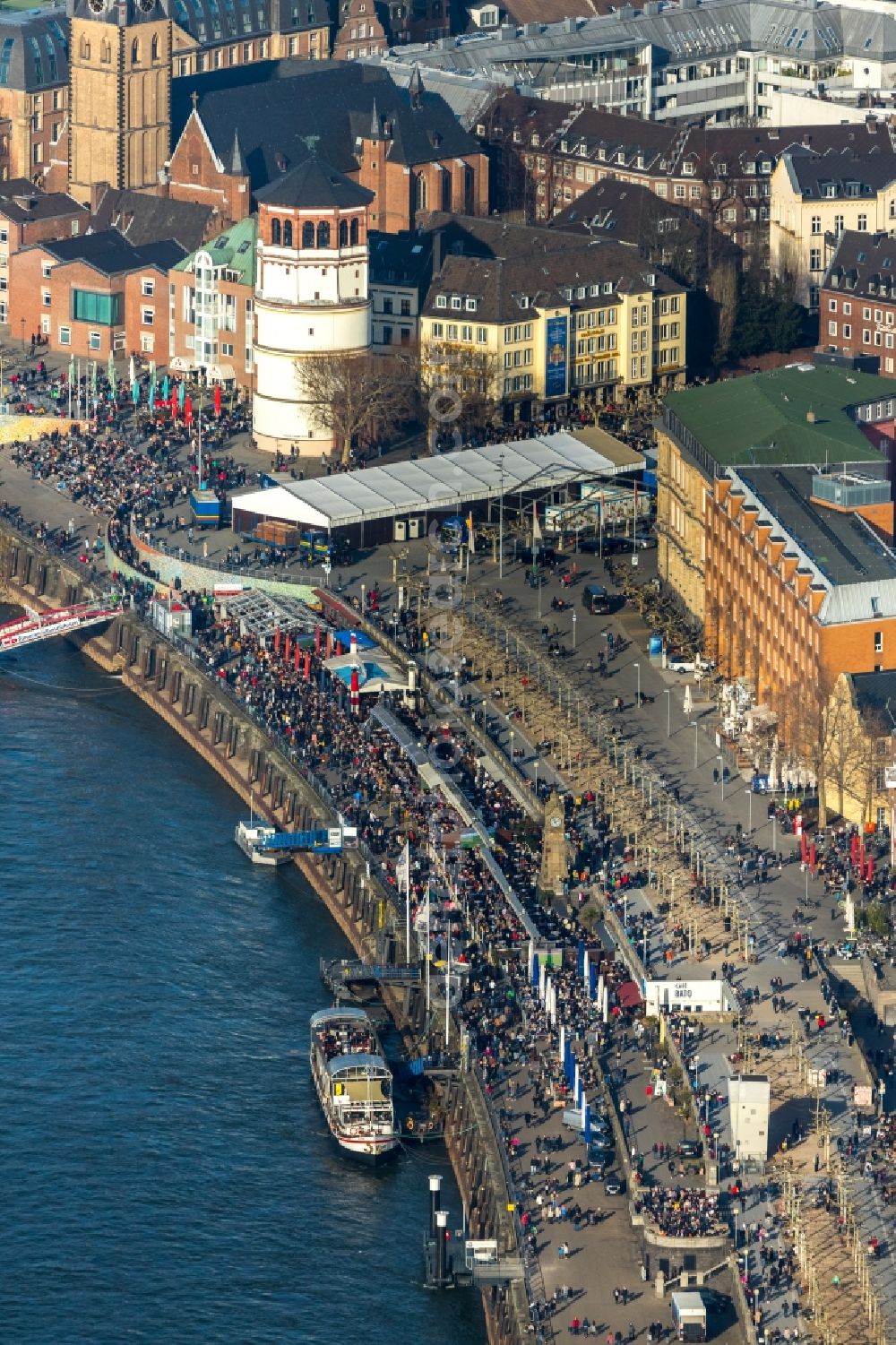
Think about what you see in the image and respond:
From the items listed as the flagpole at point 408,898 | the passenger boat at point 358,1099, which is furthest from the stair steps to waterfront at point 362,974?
the passenger boat at point 358,1099

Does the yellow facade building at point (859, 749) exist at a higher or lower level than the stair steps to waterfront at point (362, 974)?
higher

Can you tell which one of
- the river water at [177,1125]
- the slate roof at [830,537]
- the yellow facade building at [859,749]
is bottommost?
the river water at [177,1125]

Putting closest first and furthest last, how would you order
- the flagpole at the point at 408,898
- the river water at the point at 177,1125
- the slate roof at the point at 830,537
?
the river water at the point at 177,1125 < the flagpole at the point at 408,898 < the slate roof at the point at 830,537

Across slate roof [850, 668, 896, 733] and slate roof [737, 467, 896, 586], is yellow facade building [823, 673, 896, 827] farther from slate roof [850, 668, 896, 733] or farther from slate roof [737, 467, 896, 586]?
slate roof [737, 467, 896, 586]

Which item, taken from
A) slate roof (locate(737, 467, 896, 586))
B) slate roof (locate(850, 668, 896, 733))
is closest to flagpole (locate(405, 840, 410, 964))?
slate roof (locate(850, 668, 896, 733))

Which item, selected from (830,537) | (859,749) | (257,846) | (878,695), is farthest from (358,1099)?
(830,537)

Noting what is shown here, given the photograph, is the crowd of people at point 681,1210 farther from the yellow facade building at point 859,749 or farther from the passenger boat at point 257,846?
the passenger boat at point 257,846
